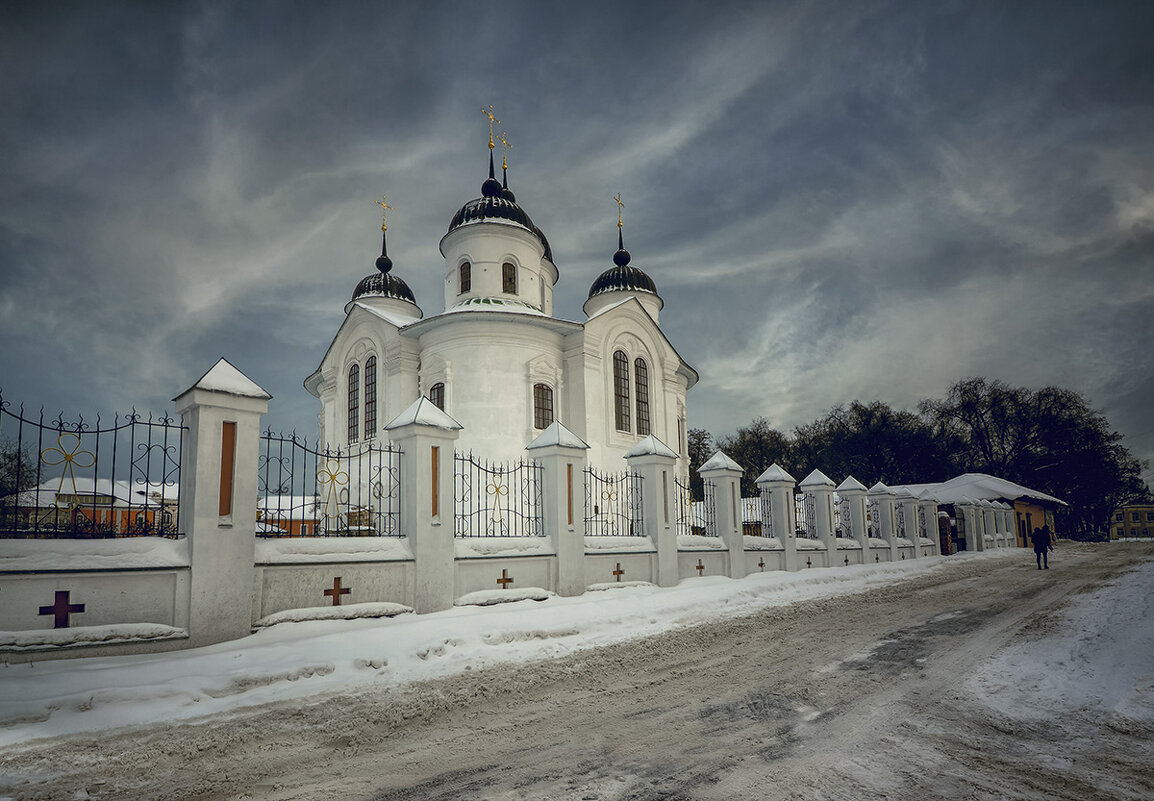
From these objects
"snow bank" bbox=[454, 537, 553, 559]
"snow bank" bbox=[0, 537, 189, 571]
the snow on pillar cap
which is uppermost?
the snow on pillar cap

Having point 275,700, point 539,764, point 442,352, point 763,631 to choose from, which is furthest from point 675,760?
point 442,352

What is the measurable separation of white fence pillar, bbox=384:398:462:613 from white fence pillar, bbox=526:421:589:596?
194cm

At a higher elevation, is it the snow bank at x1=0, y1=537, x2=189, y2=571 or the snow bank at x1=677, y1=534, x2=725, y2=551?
the snow bank at x1=0, y1=537, x2=189, y2=571

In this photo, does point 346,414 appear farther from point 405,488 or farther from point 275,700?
point 275,700

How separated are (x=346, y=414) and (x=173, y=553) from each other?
57.6 ft

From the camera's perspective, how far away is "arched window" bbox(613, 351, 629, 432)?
872 inches

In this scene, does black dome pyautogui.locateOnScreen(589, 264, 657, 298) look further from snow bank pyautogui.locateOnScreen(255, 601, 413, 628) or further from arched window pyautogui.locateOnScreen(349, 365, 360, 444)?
snow bank pyautogui.locateOnScreen(255, 601, 413, 628)

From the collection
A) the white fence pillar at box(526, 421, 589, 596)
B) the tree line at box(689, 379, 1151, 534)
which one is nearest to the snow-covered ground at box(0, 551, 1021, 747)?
the white fence pillar at box(526, 421, 589, 596)

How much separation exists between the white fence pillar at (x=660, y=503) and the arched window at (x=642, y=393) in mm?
10292

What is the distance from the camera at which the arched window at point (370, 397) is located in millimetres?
22438

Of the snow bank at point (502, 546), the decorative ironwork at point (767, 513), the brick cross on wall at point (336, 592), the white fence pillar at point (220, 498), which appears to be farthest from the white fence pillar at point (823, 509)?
the white fence pillar at point (220, 498)

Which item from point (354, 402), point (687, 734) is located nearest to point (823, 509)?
point (687, 734)

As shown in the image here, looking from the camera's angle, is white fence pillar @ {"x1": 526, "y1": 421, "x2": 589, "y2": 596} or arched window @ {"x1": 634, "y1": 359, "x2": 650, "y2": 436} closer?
white fence pillar @ {"x1": 526, "y1": 421, "x2": 589, "y2": 596}

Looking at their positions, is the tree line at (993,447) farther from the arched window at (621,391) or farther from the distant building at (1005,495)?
the arched window at (621,391)
